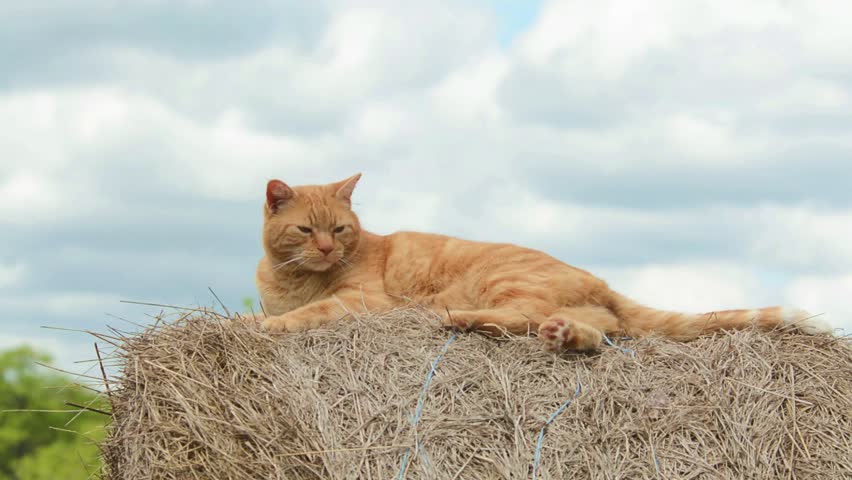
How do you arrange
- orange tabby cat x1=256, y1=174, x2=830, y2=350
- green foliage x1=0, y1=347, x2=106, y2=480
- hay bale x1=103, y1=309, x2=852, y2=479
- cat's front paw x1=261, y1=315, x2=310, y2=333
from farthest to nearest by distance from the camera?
green foliage x1=0, y1=347, x2=106, y2=480 → orange tabby cat x1=256, y1=174, x2=830, y2=350 → cat's front paw x1=261, y1=315, x2=310, y2=333 → hay bale x1=103, y1=309, x2=852, y2=479

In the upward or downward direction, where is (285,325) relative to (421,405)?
upward

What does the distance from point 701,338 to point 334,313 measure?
2093 mm

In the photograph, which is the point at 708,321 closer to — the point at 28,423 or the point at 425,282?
the point at 425,282

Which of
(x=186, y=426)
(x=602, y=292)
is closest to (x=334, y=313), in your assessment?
(x=186, y=426)

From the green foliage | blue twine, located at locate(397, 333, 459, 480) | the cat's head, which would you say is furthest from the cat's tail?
the green foliage

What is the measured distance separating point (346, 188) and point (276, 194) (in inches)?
18.2

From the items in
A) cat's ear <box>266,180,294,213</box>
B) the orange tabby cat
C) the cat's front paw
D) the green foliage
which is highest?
cat's ear <box>266,180,294,213</box>

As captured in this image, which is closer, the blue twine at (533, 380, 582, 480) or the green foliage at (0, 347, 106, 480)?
the blue twine at (533, 380, 582, 480)

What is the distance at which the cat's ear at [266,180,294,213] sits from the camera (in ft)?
16.6

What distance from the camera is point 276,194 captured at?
5.09 meters

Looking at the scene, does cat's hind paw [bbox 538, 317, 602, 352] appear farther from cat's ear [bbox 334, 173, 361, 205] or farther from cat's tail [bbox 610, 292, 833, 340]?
cat's ear [bbox 334, 173, 361, 205]

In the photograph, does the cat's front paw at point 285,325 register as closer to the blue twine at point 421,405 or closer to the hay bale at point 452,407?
the hay bale at point 452,407

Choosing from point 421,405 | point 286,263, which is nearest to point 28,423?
point 286,263

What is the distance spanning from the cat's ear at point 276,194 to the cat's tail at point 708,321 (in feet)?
6.79
